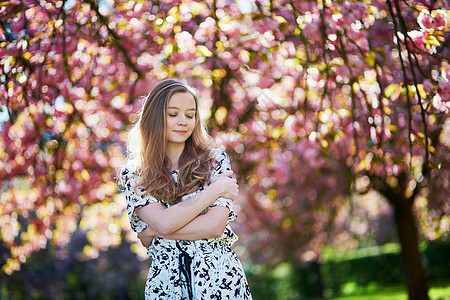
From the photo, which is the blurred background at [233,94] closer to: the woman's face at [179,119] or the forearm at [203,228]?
the woman's face at [179,119]

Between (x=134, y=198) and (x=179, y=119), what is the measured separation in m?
0.46

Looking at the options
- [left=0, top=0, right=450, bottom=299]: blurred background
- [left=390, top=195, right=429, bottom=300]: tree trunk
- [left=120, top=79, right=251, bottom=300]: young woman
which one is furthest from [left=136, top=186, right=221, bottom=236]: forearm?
[left=390, top=195, right=429, bottom=300]: tree trunk

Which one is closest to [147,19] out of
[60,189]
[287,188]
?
[60,189]

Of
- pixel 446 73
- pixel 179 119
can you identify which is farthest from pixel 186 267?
pixel 446 73

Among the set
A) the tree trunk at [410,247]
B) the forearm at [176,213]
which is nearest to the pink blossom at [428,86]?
the forearm at [176,213]

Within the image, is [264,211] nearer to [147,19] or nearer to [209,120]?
[209,120]

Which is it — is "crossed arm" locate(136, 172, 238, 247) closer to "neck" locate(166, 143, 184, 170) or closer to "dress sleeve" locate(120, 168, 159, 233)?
"dress sleeve" locate(120, 168, 159, 233)

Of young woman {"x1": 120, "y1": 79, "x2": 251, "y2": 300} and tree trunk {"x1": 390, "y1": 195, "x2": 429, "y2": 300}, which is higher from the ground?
young woman {"x1": 120, "y1": 79, "x2": 251, "y2": 300}

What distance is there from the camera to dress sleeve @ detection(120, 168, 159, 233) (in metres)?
2.94

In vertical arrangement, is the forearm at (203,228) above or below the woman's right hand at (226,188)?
below

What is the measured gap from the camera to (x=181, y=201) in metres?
2.95

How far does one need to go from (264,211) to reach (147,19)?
862 centimetres

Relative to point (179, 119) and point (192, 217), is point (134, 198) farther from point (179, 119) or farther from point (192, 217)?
point (179, 119)

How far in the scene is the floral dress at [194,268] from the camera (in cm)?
280
